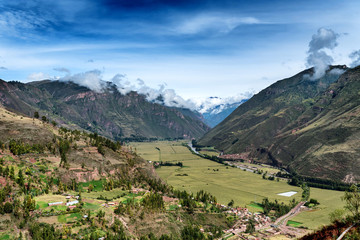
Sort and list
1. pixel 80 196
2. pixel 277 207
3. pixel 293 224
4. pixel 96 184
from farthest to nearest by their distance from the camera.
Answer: pixel 277 207 < pixel 96 184 < pixel 293 224 < pixel 80 196

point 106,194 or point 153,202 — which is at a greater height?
point 106,194

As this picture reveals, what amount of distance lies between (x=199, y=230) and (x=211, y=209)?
2634cm

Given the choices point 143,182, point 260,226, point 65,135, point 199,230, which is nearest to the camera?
point 199,230

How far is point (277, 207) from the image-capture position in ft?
534

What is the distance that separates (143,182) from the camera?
166250 millimetres

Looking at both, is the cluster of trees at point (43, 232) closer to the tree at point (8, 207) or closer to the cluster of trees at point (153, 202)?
the tree at point (8, 207)

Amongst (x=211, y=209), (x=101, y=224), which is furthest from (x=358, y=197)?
(x=101, y=224)

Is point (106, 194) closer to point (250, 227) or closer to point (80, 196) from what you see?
point (80, 196)

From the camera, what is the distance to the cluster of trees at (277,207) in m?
156

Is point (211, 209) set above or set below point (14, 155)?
below

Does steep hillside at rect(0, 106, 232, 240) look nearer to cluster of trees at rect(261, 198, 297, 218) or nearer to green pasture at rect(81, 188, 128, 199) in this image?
green pasture at rect(81, 188, 128, 199)

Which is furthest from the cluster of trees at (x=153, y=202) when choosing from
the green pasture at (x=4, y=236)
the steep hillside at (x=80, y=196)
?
the green pasture at (x=4, y=236)

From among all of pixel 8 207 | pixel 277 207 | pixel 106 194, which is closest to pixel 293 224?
pixel 277 207

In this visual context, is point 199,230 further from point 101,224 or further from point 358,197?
point 358,197
